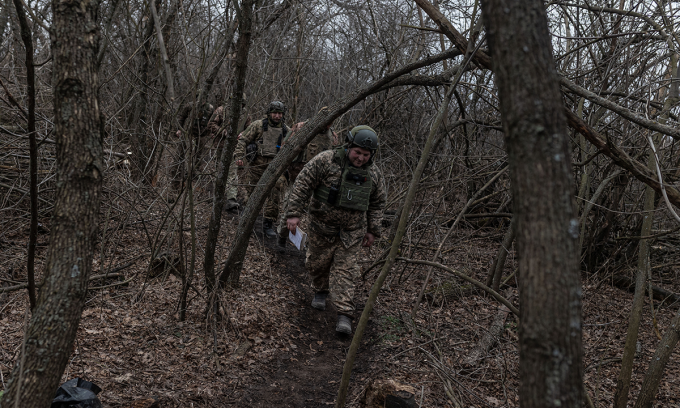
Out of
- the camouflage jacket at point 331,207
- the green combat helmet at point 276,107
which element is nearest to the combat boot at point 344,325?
the camouflage jacket at point 331,207

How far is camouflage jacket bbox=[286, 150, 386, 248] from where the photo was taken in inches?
209

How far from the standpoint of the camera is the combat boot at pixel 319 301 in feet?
19.2

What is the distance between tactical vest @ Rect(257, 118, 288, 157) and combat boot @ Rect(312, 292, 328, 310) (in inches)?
119

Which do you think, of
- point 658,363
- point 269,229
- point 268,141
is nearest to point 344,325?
point 658,363

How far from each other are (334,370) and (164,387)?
1.71 meters

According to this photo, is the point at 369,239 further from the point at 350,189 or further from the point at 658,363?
the point at 658,363

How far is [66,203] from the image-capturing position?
5.67 ft

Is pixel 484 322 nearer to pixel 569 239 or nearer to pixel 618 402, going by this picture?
pixel 618 402

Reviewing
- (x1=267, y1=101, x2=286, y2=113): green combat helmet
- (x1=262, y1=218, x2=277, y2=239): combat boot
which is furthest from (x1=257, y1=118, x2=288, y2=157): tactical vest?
(x1=262, y1=218, x2=277, y2=239): combat boot

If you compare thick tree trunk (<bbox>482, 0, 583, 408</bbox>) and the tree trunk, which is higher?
thick tree trunk (<bbox>482, 0, 583, 408</bbox>)

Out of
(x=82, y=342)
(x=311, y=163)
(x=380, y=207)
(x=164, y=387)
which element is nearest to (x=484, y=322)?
(x=380, y=207)

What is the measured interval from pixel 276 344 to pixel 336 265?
1.22m

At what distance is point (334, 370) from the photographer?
181 inches

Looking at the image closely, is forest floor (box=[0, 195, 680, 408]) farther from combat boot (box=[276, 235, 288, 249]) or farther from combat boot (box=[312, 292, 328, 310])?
combat boot (box=[276, 235, 288, 249])
